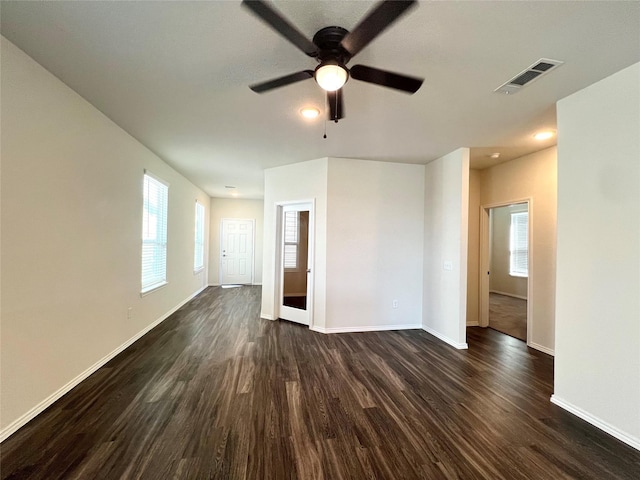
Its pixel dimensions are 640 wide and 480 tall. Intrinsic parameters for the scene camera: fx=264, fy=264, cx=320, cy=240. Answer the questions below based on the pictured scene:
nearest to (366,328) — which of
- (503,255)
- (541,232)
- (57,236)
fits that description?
(541,232)

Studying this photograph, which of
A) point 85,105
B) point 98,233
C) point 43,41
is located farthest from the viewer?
point 98,233

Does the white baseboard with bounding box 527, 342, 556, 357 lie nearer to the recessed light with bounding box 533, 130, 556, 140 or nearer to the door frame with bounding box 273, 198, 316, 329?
the recessed light with bounding box 533, 130, 556, 140

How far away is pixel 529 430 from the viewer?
1.96m

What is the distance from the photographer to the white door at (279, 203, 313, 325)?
14.5 feet

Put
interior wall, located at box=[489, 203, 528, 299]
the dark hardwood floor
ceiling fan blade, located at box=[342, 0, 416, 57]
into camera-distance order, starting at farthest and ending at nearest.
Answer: interior wall, located at box=[489, 203, 528, 299]
the dark hardwood floor
ceiling fan blade, located at box=[342, 0, 416, 57]

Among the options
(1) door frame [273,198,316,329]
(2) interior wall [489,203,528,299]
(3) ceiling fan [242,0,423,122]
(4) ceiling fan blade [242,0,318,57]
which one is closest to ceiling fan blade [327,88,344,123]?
(3) ceiling fan [242,0,423,122]

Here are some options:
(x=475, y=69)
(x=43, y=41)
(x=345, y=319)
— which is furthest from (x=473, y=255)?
(x=43, y=41)

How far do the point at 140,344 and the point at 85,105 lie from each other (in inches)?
109

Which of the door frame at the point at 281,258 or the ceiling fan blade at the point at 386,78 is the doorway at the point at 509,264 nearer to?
the door frame at the point at 281,258

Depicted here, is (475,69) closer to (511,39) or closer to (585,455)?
(511,39)

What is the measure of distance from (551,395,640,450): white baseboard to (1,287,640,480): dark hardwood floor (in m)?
0.05

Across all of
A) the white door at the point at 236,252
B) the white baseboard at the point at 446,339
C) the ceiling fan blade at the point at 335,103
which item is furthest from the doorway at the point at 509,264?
the white door at the point at 236,252

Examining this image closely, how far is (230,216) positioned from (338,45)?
726 cm

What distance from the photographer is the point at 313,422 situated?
2002 mm
